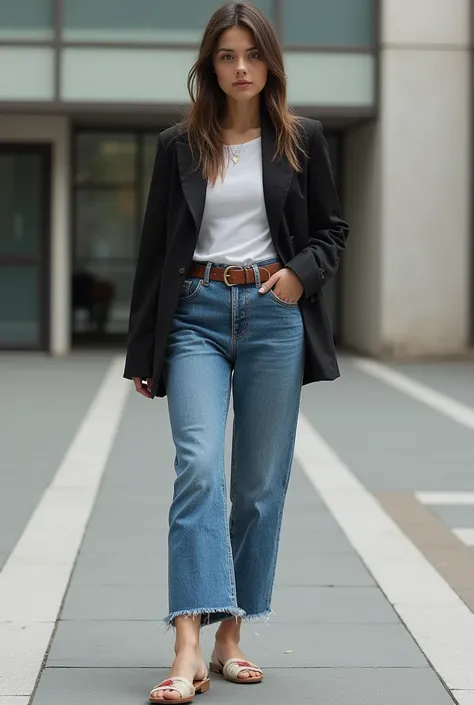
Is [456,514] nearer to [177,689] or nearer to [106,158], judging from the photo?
[177,689]

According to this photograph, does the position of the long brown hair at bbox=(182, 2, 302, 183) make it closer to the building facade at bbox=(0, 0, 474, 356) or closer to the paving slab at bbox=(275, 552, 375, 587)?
the paving slab at bbox=(275, 552, 375, 587)

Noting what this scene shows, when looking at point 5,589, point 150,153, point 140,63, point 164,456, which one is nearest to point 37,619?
point 5,589

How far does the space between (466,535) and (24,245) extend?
43.7 ft

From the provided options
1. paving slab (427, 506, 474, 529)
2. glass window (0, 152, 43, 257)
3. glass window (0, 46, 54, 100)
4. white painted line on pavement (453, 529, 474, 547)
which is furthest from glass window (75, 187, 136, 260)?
white painted line on pavement (453, 529, 474, 547)

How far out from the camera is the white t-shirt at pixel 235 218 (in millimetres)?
3943

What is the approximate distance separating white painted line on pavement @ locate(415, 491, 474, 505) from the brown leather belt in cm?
357

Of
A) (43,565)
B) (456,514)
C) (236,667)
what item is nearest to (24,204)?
(456,514)

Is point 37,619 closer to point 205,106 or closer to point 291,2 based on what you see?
point 205,106

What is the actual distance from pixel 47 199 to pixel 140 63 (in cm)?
238

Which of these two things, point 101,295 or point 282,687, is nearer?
point 282,687

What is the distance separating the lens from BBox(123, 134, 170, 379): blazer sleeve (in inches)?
158

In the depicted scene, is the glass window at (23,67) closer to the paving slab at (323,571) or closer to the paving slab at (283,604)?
the paving slab at (323,571)

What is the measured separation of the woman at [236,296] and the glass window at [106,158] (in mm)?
17447

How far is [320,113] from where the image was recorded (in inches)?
703
